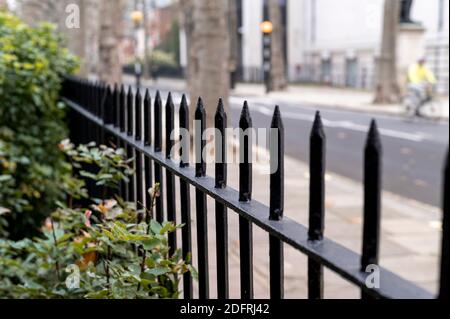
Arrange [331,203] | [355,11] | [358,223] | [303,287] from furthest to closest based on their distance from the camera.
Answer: [355,11] → [331,203] → [358,223] → [303,287]

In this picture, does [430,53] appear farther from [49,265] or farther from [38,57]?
[49,265]

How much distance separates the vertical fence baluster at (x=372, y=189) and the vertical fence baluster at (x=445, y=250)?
0.18 m

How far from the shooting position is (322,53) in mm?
49906

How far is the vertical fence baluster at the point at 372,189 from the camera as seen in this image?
1420mm

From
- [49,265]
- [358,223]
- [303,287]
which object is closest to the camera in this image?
[49,265]

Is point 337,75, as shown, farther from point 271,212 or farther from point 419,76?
point 271,212

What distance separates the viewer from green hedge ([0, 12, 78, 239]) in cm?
511

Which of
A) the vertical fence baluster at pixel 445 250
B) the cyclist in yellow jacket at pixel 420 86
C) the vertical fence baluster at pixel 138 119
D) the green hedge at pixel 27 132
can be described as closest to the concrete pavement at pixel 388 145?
the cyclist in yellow jacket at pixel 420 86

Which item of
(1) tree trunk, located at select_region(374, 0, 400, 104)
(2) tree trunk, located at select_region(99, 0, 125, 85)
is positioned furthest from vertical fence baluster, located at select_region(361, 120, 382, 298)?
(1) tree trunk, located at select_region(374, 0, 400, 104)

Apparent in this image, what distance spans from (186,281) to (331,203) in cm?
570

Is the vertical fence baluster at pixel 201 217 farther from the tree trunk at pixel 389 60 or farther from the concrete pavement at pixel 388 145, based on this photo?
the tree trunk at pixel 389 60

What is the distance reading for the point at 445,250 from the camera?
49.5 inches
